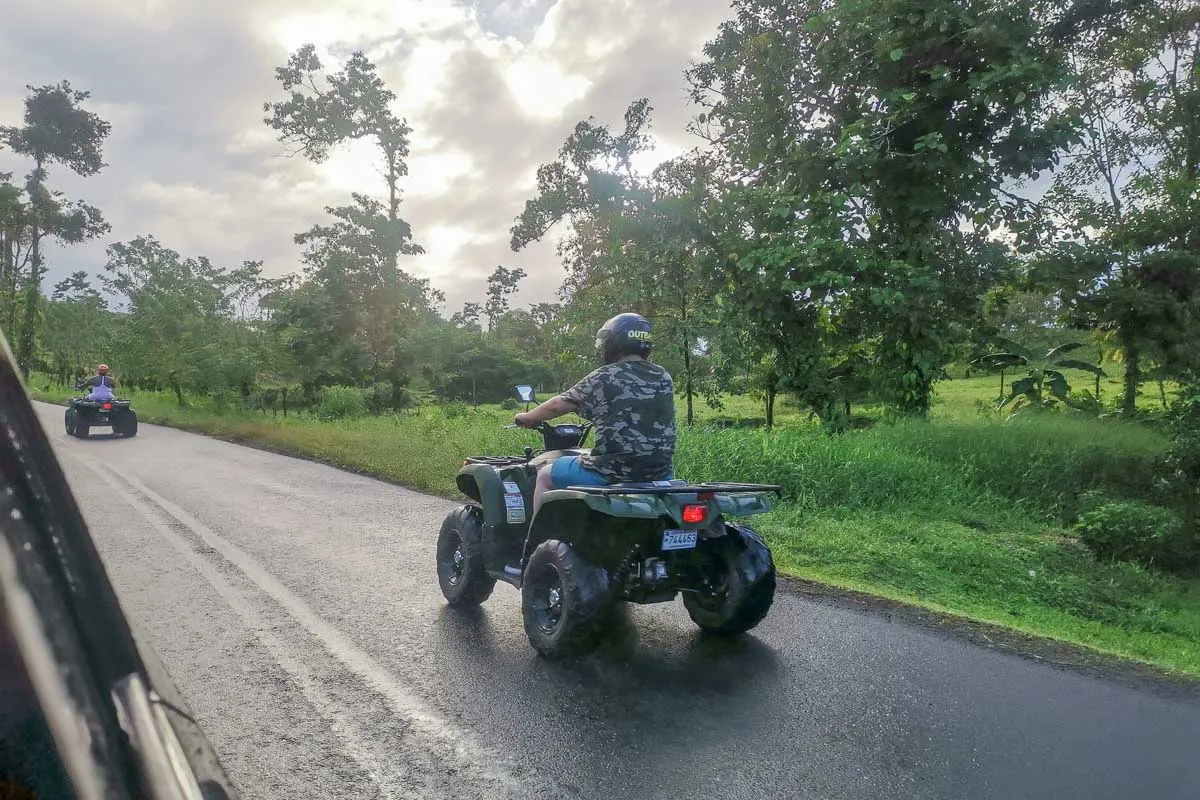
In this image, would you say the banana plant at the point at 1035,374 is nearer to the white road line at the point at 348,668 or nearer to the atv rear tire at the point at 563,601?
the atv rear tire at the point at 563,601

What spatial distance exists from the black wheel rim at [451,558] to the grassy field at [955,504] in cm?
295

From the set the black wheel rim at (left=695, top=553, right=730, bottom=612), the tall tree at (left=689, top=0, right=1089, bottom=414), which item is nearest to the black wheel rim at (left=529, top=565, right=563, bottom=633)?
the black wheel rim at (left=695, top=553, right=730, bottom=612)

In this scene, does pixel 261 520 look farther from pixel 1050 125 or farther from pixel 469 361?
pixel 469 361

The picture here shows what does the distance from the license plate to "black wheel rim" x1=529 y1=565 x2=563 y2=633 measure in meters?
0.71

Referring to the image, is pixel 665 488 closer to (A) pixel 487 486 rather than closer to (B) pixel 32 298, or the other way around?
(A) pixel 487 486

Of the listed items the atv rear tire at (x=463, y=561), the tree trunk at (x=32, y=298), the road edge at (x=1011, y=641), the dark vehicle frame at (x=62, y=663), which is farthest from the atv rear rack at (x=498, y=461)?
the tree trunk at (x=32, y=298)

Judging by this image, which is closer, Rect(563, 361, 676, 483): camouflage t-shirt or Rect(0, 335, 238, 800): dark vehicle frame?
Rect(0, 335, 238, 800): dark vehicle frame

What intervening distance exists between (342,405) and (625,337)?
83.2ft

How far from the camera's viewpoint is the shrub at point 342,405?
1128 inches

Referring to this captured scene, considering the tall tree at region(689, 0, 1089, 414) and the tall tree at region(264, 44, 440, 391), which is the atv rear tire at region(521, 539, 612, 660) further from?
the tall tree at region(264, 44, 440, 391)

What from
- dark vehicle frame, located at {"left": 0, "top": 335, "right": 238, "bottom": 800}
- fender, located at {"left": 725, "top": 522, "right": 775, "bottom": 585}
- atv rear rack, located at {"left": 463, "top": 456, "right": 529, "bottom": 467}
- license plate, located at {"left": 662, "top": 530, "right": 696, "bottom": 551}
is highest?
dark vehicle frame, located at {"left": 0, "top": 335, "right": 238, "bottom": 800}

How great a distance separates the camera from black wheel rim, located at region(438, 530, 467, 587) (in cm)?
623

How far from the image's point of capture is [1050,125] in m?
14.5

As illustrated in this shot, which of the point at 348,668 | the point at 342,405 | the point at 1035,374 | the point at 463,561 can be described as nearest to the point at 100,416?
the point at 342,405
